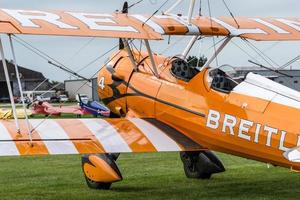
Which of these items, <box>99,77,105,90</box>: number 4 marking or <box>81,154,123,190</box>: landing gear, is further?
<box>99,77,105,90</box>: number 4 marking

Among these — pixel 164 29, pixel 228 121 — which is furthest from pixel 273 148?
pixel 164 29

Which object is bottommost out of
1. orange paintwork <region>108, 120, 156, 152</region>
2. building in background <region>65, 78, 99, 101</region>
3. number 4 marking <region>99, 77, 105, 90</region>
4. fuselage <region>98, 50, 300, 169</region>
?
building in background <region>65, 78, 99, 101</region>

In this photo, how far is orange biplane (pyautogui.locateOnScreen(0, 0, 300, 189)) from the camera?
7047 mm

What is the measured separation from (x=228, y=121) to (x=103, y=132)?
1672 millimetres

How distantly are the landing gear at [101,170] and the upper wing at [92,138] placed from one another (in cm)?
56

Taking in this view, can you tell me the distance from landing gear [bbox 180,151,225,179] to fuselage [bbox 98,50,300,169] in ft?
4.52

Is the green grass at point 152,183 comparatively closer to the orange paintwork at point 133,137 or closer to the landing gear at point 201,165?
the landing gear at point 201,165

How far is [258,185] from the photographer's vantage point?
29.8ft

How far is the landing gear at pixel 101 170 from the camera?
27.4 feet

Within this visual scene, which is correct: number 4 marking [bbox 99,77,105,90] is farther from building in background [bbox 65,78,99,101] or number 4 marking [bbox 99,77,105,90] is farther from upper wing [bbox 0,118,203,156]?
upper wing [bbox 0,118,203,156]

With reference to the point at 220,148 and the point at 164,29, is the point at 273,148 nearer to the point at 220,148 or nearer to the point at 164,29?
the point at 220,148

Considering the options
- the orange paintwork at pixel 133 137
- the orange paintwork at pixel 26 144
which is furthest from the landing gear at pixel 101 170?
the orange paintwork at pixel 26 144

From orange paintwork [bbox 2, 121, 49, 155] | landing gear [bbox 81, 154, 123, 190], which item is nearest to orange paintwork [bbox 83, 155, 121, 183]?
landing gear [bbox 81, 154, 123, 190]

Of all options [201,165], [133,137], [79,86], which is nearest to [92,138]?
[133,137]
